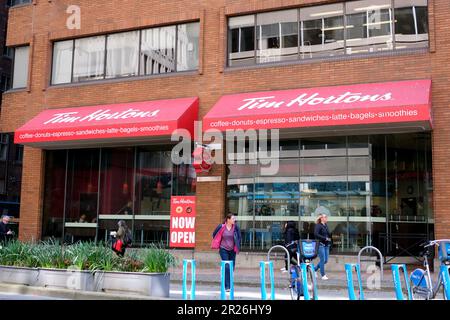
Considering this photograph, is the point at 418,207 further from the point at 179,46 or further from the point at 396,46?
the point at 179,46

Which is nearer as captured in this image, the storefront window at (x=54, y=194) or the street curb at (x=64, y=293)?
the street curb at (x=64, y=293)

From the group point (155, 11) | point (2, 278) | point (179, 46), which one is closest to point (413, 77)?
point (179, 46)

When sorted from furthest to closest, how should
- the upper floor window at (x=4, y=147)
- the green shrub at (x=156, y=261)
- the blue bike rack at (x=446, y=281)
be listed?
1. the upper floor window at (x=4, y=147)
2. the green shrub at (x=156, y=261)
3. the blue bike rack at (x=446, y=281)

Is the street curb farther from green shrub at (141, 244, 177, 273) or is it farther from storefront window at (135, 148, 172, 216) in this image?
storefront window at (135, 148, 172, 216)

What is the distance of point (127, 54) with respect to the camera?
20703mm

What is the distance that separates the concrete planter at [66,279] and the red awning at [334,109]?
705 cm

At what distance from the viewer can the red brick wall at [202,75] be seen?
16.0 m

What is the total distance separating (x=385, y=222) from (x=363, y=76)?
14.6 feet

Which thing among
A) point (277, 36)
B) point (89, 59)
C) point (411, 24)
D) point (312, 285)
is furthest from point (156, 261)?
point (89, 59)

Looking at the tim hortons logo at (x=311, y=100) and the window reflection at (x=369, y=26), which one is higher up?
the window reflection at (x=369, y=26)

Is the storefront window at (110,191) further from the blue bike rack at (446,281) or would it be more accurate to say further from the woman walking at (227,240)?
the blue bike rack at (446,281)

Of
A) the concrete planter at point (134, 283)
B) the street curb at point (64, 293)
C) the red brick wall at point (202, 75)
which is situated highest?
the red brick wall at point (202, 75)

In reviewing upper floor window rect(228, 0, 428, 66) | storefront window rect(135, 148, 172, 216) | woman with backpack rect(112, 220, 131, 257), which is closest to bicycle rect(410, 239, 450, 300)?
woman with backpack rect(112, 220, 131, 257)

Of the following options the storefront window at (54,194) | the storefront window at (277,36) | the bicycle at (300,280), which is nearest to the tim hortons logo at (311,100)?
the storefront window at (277,36)
